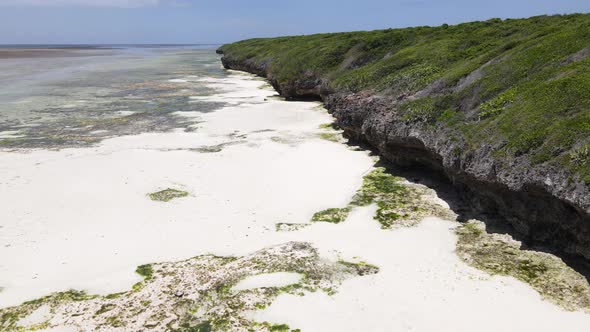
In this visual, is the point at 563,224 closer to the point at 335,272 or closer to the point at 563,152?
the point at 563,152

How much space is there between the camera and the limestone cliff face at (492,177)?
42.2 ft

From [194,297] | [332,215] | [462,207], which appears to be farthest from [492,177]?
[194,297]

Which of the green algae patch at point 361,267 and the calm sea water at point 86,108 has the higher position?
the calm sea water at point 86,108

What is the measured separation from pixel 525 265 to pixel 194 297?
9.46 m

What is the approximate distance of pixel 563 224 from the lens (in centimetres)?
1332

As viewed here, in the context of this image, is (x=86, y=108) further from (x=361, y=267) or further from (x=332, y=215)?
(x=361, y=267)

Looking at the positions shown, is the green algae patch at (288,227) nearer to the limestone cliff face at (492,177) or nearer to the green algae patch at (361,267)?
the green algae patch at (361,267)

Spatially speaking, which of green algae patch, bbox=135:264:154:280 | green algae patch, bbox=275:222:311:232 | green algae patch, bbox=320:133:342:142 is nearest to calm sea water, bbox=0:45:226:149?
green algae patch, bbox=320:133:342:142

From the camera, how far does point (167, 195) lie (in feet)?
62.2

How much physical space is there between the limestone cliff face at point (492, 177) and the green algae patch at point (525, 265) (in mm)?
751

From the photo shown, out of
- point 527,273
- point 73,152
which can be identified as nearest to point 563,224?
point 527,273

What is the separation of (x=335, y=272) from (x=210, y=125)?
2223 cm

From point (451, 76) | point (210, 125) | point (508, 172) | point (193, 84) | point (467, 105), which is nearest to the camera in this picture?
point (508, 172)

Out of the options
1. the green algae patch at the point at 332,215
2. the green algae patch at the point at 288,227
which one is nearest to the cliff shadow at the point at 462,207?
the green algae patch at the point at 332,215
